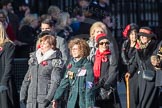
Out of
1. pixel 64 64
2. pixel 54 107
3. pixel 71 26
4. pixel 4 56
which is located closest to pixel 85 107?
pixel 54 107

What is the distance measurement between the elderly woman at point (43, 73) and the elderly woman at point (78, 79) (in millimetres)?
275

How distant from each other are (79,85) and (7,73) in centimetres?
169

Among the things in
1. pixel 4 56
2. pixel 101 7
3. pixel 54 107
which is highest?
pixel 101 7

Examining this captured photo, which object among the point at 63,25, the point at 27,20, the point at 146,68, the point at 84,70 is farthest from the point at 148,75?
the point at 27,20

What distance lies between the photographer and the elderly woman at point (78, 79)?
925 cm

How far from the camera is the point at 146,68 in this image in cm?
1120

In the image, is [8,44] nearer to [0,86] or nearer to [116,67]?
[0,86]

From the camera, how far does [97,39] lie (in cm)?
1016

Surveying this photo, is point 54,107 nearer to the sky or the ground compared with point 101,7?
nearer to the ground

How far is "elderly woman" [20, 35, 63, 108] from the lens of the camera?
9.73 meters

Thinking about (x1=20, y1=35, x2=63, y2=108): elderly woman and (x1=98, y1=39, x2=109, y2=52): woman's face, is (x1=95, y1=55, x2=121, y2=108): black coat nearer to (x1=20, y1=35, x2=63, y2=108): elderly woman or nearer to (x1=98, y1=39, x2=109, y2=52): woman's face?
(x1=98, y1=39, x2=109, y2=52): woman's face

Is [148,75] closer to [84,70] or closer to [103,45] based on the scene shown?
[103,45]

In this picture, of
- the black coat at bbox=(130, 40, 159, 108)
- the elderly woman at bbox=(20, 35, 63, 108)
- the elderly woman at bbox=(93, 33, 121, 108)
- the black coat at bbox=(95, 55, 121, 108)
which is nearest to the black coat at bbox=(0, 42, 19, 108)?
the elderly woman at bbox=(20, 35, 63, 108)

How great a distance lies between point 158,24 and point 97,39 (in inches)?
348
